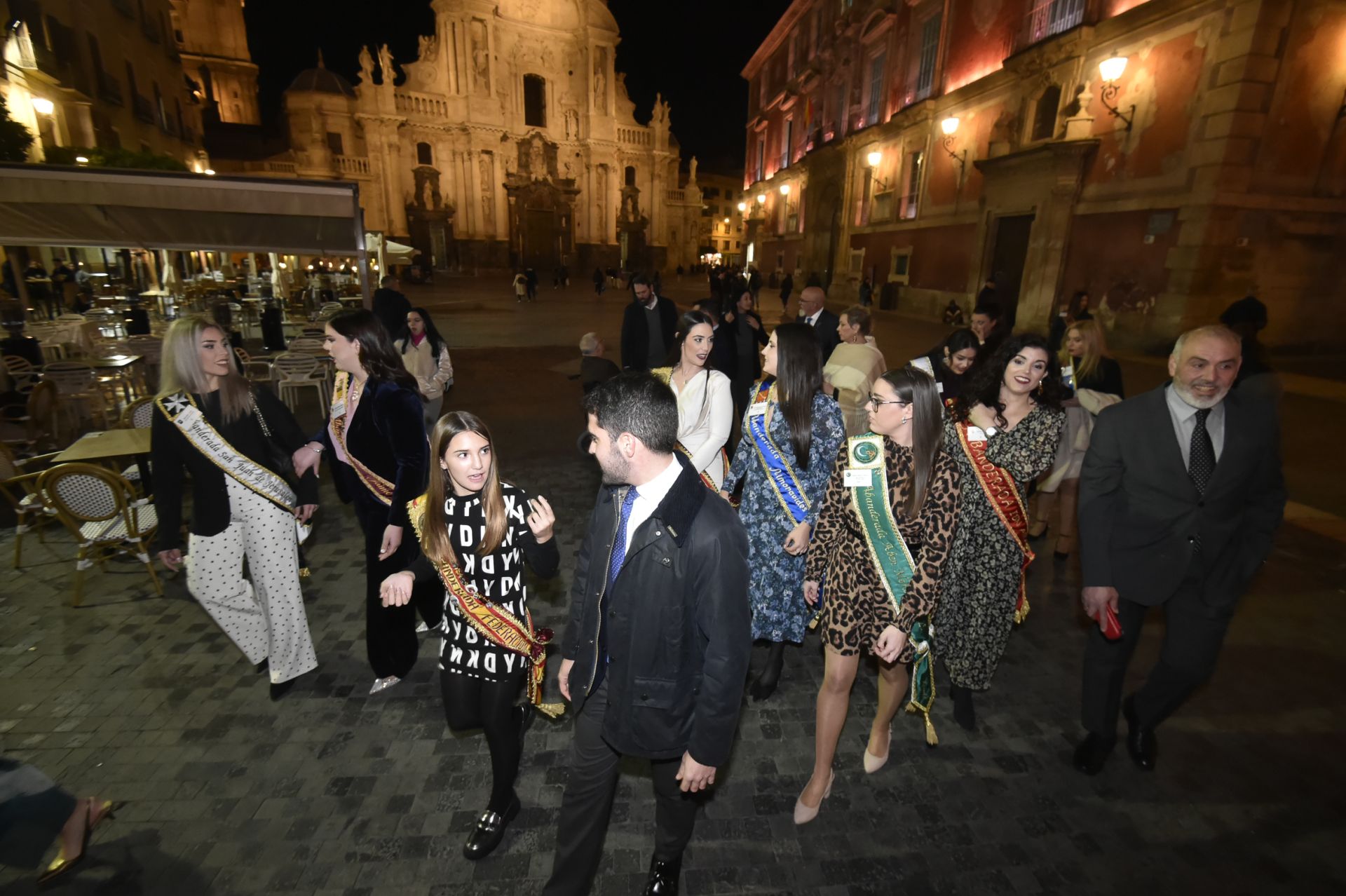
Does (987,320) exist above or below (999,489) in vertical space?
above

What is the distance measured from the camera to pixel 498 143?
137 ft

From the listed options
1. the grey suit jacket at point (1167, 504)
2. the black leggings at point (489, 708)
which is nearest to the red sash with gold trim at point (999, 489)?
the grey suit jacket at point (1167, 504)

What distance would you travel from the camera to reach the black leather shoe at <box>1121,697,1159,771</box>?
3.13 meters

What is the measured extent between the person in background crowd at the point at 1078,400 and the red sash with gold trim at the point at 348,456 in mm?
4768

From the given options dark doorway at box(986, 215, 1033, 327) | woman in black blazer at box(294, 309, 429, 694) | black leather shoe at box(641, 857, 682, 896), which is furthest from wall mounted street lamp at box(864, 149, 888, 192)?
black leather shoe at box(641, 857, 682, 896)

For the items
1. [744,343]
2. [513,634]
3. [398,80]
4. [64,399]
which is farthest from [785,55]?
[513,634]

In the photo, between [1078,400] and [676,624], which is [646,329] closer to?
[1078,400]

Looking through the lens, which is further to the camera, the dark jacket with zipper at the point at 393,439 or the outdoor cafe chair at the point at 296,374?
the outdoor cafe chair at the point at 296,374

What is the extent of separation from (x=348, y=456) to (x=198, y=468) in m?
0.75

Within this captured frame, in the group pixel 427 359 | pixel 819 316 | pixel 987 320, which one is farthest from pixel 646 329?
pixel 987 320

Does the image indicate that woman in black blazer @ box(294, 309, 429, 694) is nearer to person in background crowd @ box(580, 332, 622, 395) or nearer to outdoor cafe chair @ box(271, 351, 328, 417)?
person in background crowd @ box(580, 332, 622, 395)

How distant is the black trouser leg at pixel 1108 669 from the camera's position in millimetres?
3002

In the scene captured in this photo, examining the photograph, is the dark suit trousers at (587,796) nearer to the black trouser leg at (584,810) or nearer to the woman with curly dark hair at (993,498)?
the black trouser leg at (584,810)

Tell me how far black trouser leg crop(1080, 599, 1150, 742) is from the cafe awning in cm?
803
